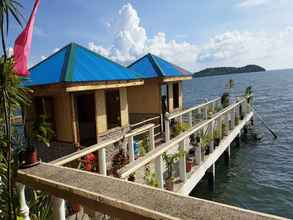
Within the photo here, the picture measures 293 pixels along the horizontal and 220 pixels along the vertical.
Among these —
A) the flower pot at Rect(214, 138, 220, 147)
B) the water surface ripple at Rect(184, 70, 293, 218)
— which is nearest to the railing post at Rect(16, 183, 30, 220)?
the water surface ripple at Rect(184, 70, 293, 218)

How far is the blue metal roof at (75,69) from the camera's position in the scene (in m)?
8.88

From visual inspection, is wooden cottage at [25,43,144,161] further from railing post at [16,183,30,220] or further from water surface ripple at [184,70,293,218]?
railing post at [16,183,30,220]

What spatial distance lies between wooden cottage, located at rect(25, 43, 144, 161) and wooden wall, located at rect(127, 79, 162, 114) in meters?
2.53

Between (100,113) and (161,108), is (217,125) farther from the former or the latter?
(100,113)

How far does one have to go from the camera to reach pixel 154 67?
46.5 ft

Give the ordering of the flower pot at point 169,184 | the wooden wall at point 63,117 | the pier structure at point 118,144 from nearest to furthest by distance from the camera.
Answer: the pier structure at point 118,144 < the flower pot at point 169,184 < the wooden wall at point 63,117

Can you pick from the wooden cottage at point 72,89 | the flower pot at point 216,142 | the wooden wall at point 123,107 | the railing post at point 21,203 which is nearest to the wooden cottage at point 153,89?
the wooden wall at point 123,107

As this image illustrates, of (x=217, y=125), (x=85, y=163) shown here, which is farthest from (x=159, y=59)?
(x=85, y=163)

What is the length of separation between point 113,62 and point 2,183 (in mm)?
9209

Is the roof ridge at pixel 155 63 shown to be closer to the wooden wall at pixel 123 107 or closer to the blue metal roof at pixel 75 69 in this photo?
the blue metal roof at pixel 75 69

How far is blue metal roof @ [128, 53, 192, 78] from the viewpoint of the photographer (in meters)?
13.7

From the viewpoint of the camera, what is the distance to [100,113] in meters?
10.2

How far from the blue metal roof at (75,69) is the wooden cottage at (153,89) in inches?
91.6

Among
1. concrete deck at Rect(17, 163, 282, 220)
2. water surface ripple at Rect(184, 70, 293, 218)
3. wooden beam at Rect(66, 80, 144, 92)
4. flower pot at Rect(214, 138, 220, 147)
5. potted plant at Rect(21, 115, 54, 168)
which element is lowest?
water surface ripple at Rect(184, 70, 293, 218)
